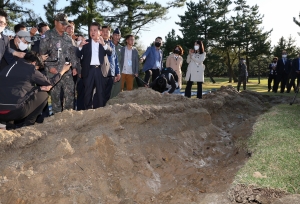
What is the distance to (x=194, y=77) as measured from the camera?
28.1 feet

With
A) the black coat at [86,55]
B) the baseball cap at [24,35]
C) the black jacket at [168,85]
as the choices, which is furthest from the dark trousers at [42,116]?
the black jacket at [168,85]

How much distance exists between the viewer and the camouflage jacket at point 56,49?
531 cm

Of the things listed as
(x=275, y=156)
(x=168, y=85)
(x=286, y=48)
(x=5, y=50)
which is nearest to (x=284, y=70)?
(x=168, y=85)

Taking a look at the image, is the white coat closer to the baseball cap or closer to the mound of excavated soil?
the mound of excavated soil

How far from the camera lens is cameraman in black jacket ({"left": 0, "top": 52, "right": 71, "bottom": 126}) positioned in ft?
13.5

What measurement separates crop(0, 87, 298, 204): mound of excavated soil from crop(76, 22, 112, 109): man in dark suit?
1028 millimetres

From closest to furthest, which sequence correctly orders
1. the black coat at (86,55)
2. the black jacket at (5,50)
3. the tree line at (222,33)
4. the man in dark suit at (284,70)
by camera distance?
the black jacket at (5,50)
the black coat at (86,55)
the man in dark suit at (284,70)
the tree line at (222,33)

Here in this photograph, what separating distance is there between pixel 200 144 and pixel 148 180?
5.49 ft

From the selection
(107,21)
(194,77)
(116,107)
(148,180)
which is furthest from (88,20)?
(148,180)

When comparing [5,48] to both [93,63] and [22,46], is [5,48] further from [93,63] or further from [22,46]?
[93,63]

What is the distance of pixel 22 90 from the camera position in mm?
4262

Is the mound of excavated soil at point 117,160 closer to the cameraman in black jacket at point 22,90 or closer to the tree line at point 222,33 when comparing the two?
the cameraman in black jacket at point 22,90

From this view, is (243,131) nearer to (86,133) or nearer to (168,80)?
(168,80)

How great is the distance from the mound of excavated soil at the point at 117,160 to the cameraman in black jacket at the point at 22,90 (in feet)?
1.59
